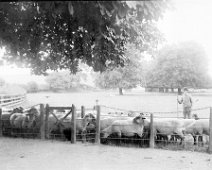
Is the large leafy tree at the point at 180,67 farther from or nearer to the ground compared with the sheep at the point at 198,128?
farther from the ground

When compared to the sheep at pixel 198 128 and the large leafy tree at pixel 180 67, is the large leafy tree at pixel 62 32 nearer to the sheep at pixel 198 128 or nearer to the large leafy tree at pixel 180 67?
the sheep at pixel 198 128

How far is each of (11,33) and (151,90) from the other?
66.8 metres

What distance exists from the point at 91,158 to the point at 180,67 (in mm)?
55514

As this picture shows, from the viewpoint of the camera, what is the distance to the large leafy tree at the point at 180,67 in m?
62.1

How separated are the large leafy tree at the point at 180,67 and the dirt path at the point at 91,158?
171ft

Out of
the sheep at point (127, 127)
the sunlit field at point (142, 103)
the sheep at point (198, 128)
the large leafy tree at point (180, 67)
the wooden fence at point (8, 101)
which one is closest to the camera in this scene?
the sheep at point (198, 128)

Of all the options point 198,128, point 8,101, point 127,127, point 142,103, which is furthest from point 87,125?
point 142,103

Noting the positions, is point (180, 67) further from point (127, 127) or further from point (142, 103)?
point (127, 127)

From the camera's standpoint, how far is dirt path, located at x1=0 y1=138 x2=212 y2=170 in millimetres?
8914

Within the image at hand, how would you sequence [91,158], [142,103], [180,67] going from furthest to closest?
[180,67] < [142,103] < [91,158]

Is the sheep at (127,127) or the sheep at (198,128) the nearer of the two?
the sheep at (198,128)

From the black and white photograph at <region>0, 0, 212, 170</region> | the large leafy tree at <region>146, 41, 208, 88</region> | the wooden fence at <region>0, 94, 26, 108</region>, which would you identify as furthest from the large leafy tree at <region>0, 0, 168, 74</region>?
the large leafy tree at <region>146, 41, 208, 88</region>

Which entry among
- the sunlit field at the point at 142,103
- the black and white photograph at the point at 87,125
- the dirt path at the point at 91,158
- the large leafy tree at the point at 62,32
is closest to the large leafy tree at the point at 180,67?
the sunlit field at the point at 142,103

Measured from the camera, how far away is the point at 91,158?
981 centimetres
